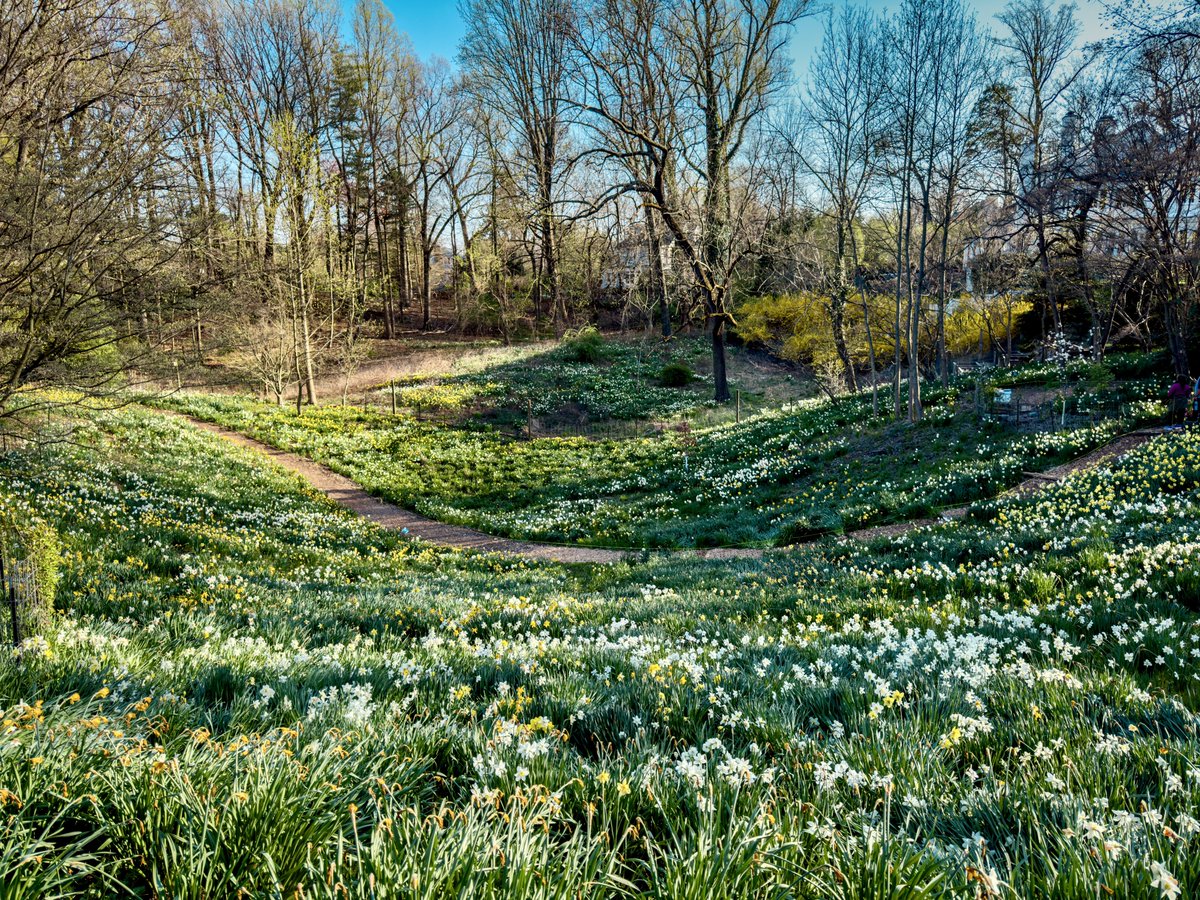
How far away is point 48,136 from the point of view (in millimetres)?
6719

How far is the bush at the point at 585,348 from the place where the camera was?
40.4 meters

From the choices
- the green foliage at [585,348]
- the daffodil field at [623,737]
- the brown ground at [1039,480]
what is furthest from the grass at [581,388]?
the daffodil field at [623,737]

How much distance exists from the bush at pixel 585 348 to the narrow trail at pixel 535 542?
22.6 meters

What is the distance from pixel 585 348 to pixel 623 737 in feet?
125

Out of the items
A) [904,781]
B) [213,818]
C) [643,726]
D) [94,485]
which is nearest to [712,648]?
[643,726]

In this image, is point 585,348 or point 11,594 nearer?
point 11,594

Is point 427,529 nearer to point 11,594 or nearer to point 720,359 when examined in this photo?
point 11,594

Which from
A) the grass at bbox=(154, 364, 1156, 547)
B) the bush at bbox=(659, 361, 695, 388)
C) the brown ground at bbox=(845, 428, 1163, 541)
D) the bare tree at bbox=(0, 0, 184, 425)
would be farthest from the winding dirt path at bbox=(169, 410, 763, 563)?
the bush at bbox=(659, 361, 695, 388)

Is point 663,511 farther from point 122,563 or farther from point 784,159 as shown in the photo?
point 784,159

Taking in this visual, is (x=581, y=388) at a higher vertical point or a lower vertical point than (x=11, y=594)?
higher

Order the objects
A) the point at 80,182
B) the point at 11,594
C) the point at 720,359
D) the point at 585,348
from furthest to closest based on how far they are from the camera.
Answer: the point at 585,348
the point at 720,359
the point at 80,182
the point at 11,594

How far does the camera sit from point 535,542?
14.0 meters

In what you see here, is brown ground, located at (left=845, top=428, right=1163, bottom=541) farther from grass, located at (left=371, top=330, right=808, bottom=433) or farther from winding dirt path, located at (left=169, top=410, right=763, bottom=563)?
grass, located at (left=371, top=330, right=808, bottom=433)

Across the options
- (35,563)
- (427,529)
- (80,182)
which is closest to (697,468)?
(427,529)
